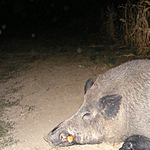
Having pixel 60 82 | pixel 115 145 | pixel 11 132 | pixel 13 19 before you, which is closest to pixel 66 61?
pixel 60 82

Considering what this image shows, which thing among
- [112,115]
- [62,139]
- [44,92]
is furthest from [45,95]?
[112,115]

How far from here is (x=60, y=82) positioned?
4.99m

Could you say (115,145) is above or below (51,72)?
below

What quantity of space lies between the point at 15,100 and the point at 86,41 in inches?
207

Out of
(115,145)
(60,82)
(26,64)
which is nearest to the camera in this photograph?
(115,145)

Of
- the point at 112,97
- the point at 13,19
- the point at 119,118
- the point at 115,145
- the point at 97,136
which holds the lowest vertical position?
the point at 115,145

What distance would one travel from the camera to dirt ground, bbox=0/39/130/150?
10.7ft

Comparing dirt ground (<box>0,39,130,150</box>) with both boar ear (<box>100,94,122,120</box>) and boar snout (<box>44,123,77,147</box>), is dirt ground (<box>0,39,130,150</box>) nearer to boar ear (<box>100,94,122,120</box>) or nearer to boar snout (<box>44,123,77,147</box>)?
boar snout (<box>44,123,77,147</box>)

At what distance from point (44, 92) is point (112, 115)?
7.55 ft

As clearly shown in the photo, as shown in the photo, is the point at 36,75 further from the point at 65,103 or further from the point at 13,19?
the point at 13,19

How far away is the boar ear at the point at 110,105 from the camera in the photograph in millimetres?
2510

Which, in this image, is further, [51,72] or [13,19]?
[13,19]

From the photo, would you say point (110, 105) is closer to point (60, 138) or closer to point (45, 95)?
point (60, 138)

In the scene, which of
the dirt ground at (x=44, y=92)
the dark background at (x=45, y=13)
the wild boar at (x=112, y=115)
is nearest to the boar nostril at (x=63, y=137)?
the wild boar at (x=112, y=115)
